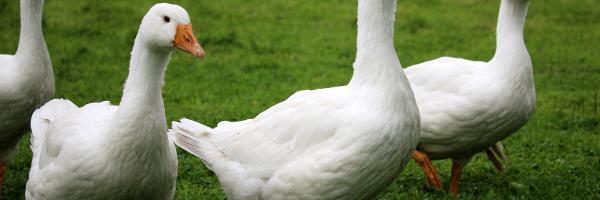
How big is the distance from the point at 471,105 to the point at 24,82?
340cm

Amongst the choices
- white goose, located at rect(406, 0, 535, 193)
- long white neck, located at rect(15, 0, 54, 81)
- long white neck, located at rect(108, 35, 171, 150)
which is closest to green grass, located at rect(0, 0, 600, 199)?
white goose, located at rect(406, 0, 535, 193)

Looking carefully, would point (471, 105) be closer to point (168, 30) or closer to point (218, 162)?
point (218, 162)

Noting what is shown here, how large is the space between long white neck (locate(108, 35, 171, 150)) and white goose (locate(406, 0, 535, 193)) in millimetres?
2563

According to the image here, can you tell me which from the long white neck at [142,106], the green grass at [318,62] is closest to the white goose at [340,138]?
the long white neck at [142,106]

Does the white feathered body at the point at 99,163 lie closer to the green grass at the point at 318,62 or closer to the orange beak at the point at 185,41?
the orange beak at the point at 185,41

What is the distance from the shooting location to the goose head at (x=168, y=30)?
4.76 m

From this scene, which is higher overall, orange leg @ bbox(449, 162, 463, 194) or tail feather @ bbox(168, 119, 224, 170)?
tail feather @ bbox(168, 119, 224, 170)

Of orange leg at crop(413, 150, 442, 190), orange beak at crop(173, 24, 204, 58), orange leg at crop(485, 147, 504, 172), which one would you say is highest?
orange beak at crop(173, 24, 204, 58)

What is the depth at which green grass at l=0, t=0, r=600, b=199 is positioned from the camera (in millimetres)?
7414

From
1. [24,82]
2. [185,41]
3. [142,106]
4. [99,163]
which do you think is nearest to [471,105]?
[185,41]

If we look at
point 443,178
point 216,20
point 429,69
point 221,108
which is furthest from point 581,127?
point 216,20

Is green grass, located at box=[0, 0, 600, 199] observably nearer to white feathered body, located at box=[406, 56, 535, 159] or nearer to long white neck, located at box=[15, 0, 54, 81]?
white feathered body, located at box=[406, 56, 535, 159]

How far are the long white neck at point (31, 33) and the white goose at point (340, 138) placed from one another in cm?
192

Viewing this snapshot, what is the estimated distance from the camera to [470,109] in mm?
6469
